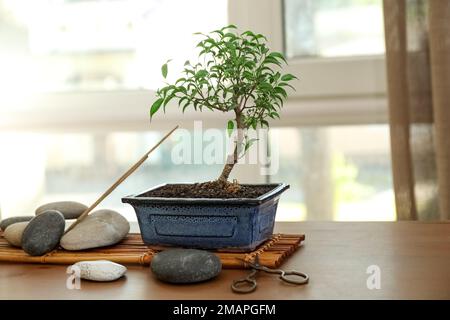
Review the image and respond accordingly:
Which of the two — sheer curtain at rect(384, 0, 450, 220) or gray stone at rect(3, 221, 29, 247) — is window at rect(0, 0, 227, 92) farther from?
gray stone at rect(3, 221, 29, 247)

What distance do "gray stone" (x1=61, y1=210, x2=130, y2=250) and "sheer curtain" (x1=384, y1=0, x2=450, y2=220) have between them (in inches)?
33.4

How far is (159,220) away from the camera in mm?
1046

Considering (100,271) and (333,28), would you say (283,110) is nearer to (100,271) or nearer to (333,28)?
(333,28)

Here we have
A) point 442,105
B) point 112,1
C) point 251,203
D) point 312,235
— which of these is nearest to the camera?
point 251,203

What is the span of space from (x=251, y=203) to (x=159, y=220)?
5.8 inches

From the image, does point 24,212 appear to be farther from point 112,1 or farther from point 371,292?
point 371,292

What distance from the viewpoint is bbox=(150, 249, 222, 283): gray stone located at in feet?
2.97

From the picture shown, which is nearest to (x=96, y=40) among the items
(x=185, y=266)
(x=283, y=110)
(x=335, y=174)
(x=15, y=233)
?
(x=283, y=110)

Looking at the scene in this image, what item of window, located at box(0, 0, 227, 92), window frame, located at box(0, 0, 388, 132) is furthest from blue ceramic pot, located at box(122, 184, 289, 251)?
window, located at box(0, 0, 227, 92)

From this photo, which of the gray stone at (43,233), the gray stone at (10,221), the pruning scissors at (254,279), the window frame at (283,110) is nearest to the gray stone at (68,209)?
the gray stone at (10,221)

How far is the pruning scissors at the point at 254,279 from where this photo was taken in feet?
2.89

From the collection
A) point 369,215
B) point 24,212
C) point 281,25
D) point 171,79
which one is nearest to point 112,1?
point 171,79

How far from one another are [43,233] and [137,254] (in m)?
0.15

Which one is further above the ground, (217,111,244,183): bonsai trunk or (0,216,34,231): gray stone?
(217,111,244,183): bonsai trunk
